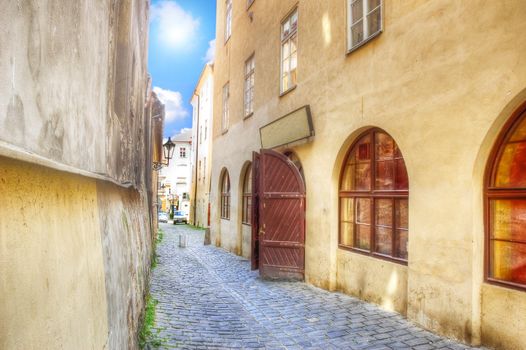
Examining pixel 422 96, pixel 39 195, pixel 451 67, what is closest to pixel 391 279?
pixel 422 96

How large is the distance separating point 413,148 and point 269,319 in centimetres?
344

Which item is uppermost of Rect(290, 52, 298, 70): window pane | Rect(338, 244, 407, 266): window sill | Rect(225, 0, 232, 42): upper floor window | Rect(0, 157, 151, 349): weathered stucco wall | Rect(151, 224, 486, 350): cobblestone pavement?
Rect(225, 0, 232, 42): upper floor window

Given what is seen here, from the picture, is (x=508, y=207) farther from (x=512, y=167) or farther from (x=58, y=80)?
(x=58, y=80)

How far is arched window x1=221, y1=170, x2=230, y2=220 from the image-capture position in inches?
609

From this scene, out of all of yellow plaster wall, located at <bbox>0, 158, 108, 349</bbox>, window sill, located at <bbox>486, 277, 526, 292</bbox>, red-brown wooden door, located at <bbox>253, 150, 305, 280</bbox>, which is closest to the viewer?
yellow plaster wall, located at <bbox>0, 158, 108, 349</bbox>

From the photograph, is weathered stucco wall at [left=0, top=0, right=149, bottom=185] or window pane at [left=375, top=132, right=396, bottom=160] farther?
window pane at [left=375, top=132, right=396, bottom=160]

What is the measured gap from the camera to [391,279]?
6230 millimetres

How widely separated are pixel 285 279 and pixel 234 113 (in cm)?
766

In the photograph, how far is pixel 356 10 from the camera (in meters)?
7.35

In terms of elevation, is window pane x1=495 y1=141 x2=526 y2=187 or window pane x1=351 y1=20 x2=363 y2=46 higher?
window pane x1=351 y1=20 x2=363 y2=46

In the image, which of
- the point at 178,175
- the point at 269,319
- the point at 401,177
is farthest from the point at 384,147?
the point at 178,175

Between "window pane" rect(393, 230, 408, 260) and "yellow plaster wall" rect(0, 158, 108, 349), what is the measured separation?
4.97 metres

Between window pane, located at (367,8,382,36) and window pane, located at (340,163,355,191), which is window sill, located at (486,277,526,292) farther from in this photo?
window pane, located at (367,8,382,36)

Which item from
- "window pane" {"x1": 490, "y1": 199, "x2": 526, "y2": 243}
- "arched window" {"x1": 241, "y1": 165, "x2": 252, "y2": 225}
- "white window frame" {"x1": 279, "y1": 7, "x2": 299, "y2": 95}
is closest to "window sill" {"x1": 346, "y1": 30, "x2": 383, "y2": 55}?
"white window frame" {"x1": 279, "y1": 7, "x2": 299, "y2": 95}
